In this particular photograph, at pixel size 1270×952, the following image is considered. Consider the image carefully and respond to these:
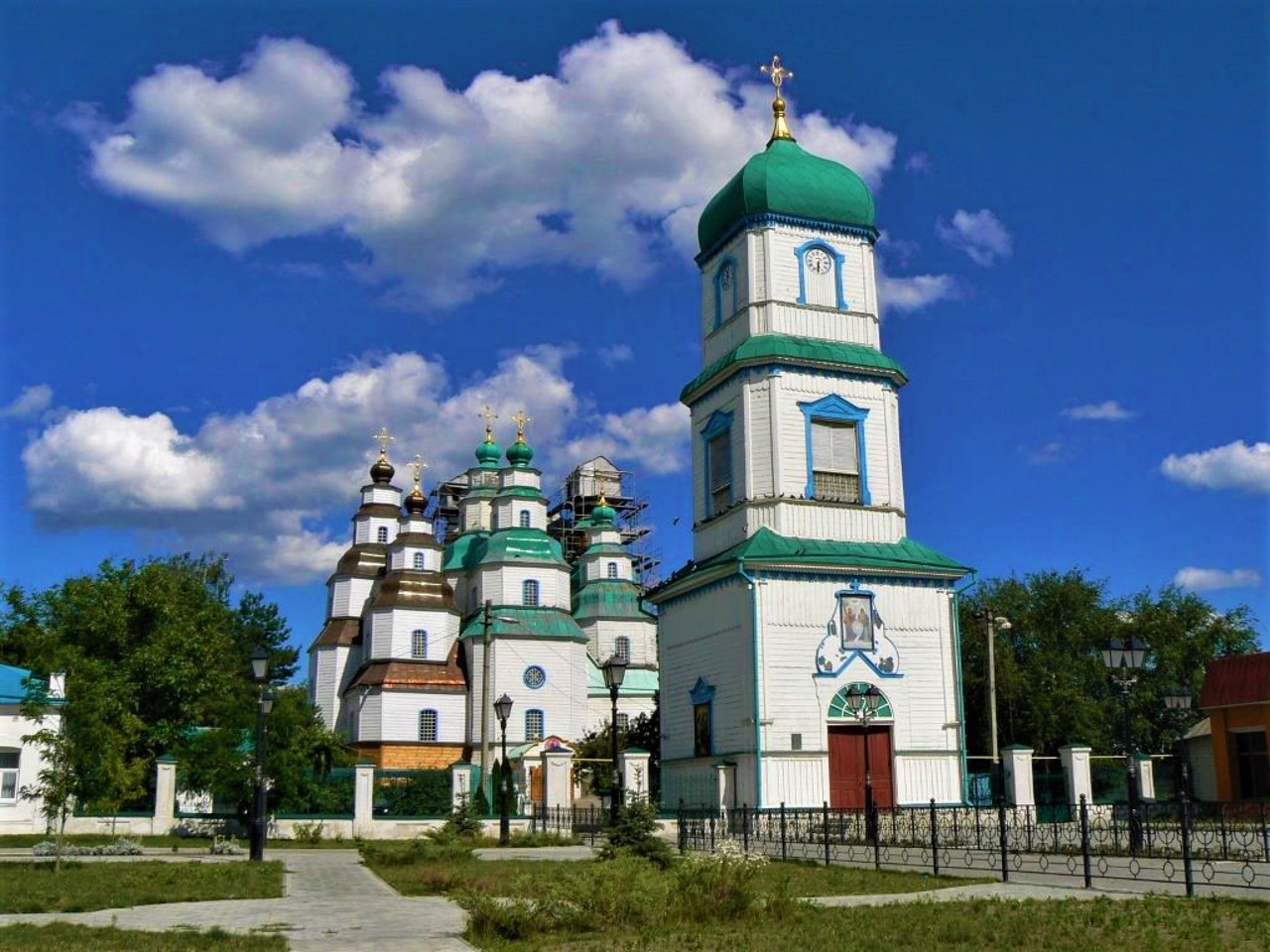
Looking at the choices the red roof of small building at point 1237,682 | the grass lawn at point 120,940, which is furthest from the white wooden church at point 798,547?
the grass lawn at point 120,940

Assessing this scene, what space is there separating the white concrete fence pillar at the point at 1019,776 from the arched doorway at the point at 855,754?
2422mm

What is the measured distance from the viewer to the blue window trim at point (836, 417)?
26.5m

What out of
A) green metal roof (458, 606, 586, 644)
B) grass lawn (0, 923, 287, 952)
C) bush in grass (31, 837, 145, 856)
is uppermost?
green metal roof (458, 606, 586, 644)

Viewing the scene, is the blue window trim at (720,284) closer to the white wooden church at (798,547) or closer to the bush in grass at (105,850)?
the white wooden church at (798,547)

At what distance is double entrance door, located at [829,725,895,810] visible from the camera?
2450 cm

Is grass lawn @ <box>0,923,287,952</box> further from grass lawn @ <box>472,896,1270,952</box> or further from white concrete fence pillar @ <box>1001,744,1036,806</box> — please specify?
white concrete fence pillar @ <box>1001,744,1036,806</box>

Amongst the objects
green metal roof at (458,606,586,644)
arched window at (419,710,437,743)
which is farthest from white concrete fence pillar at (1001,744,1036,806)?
arched window at (419,710,437,743)

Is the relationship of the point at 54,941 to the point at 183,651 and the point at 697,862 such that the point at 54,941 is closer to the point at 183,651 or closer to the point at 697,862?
the point at 697,862

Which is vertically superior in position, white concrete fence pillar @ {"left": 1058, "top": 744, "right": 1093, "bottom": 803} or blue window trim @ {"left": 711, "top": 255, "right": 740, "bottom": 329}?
blue window trim @ {"left": 711, "top": 255, "right": 740, "bottom": 329}

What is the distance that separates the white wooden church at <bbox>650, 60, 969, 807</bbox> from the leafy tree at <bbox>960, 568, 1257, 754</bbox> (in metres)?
16.5

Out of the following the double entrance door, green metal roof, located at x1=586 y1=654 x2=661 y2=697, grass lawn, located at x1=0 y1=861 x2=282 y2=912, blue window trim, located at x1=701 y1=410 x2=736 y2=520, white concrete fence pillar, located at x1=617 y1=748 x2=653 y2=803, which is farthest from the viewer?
green metal roof, located at x1=586 y1=654 x2=661 y2=697

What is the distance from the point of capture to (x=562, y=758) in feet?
94.8

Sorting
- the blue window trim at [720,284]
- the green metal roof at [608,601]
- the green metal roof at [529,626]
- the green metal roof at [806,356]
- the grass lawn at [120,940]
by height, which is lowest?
the grass lawn at [120,940]

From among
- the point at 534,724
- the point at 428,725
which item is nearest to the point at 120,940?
the point at 428,725
